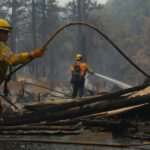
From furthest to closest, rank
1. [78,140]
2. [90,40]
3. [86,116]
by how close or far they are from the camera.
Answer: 1. [90,40]
2. [86,116]
3. [78,140]

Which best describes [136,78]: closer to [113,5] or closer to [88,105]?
[113,5]

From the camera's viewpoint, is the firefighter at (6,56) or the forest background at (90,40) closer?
the firefighter at (6,56)

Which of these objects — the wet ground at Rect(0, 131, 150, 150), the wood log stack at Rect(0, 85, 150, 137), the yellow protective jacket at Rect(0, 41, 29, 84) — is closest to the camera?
the wet ground at Rect(0, 131, 150, 150)

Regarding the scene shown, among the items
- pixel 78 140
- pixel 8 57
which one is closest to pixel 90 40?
pixel 8 57

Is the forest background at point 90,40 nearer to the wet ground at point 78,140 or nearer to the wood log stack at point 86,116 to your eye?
the wood log stack at point 86,116

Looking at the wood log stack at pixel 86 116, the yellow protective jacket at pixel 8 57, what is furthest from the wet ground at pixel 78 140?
the yellow protective jacket at pixel 8 57

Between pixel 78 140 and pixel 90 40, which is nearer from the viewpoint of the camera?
pixel 78 140

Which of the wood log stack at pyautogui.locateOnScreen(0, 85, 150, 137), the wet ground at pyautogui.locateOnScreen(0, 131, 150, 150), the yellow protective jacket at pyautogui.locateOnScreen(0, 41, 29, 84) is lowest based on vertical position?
the wet ground at pyautogui.locateOnScreen(0, 131, 150, 150)

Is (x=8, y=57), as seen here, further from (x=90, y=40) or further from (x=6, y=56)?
(x=90, y=40)

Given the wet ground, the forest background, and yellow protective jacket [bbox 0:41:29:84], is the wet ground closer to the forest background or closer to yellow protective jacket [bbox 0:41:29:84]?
yellow protective jacket [bbox 0:41:29:84]

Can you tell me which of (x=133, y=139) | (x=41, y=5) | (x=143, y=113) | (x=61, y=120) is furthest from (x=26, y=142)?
(x=41, y=5)

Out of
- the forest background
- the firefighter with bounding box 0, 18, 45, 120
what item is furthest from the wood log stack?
the forest background

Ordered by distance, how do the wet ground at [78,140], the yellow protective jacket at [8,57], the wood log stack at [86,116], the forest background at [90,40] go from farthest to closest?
the forest background at [90,40] < the yellow protective jacket at [8,57] < the wood log stack at [86,116] < the wet ground at [78,140]

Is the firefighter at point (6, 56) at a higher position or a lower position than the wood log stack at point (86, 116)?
higher
